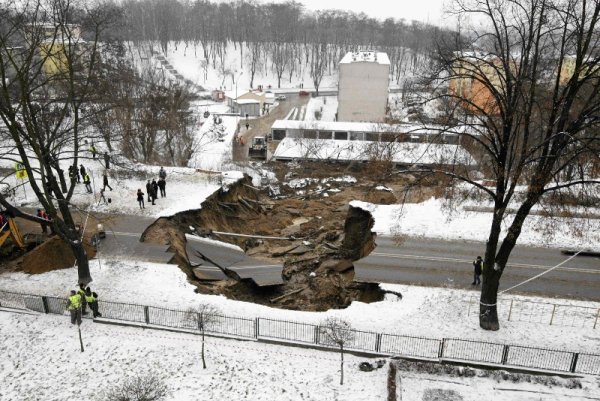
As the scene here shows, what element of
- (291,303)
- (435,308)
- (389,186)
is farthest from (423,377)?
(389,186)

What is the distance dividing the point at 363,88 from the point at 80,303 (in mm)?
59465

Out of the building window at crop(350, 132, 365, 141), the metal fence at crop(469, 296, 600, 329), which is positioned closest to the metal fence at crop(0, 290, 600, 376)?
the metal fence at crop(469, 296, 600, 329)

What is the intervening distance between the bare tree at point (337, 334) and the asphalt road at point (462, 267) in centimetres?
494

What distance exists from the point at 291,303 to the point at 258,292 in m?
1.83

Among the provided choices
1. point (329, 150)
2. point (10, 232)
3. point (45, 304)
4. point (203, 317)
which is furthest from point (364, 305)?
point (329, 150)

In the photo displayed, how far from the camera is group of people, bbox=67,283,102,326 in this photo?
1576 cm

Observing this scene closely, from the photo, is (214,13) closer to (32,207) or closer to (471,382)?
(32,207)

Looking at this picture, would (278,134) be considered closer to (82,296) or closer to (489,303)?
(82,296)

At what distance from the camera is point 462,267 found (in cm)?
2180

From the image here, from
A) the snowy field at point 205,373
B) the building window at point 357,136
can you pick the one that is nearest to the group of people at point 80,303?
the snowy field at point 205,373

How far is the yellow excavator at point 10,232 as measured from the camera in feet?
68.2

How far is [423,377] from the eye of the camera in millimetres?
14617

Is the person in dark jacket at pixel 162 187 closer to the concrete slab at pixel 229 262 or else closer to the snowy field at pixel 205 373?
the concrete slab at pixel 229 262

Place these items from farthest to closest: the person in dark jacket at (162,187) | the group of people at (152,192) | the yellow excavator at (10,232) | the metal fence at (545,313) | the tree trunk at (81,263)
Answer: the person in dark jacket at (162,187) < the group of people at (152,192) < the yellow excavator at (10,232) < the tree trunk at (81,263) < the metal fence at (545,313)
